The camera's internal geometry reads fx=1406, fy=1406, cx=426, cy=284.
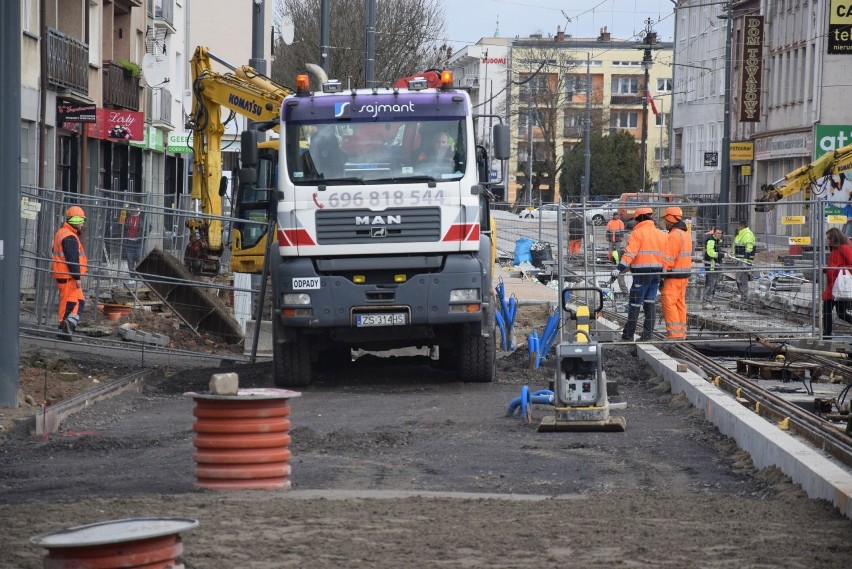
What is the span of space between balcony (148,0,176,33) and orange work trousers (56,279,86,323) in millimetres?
29364

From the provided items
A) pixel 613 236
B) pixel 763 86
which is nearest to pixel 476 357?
pixel 613 236

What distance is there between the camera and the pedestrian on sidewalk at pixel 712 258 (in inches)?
766

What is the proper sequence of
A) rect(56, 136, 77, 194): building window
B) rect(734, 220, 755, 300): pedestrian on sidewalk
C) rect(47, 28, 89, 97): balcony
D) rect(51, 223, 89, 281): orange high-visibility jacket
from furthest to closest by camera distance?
1. rect(56, 136, 77, 194): building window
2. rect(47, 28, 89, 97): balcony
3. rect(734, 220, 755, 300): pedestrian on sidewalk
4. rect(51, 223, 89, 281): orange high-visibility jacket

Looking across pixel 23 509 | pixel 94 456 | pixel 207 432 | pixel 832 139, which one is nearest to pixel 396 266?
pixel 94 456

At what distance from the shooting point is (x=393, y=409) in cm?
1321

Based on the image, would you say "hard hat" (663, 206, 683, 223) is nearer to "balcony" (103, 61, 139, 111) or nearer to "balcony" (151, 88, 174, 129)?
"balcony" (103, 61, 139, 111)

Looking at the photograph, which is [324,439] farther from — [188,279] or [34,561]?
[188,279]

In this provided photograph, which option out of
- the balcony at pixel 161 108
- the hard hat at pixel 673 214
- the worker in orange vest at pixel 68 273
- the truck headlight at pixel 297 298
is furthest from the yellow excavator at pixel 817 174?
the balcony at pixel 161 108

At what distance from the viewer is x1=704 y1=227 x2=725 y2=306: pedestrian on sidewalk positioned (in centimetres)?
1947

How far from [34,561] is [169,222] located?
16.6 metres

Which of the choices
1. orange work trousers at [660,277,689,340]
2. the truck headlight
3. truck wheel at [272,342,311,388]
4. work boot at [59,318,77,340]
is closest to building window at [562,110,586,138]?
orange work trousers at [660,277,689,340]

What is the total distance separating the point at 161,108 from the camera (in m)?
49.1

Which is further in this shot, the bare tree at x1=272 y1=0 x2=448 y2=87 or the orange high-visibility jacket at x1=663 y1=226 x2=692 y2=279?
the bare tree at x1=272 y1=0 x2=448 y2=87

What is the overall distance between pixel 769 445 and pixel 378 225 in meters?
5.75
